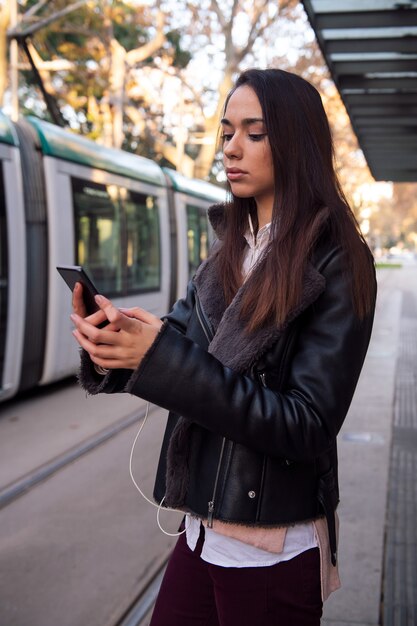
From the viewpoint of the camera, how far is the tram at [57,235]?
719 cm

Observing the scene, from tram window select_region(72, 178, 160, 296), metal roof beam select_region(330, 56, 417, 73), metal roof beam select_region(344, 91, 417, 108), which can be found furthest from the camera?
tram window select_region(72, 178, 160, 296)

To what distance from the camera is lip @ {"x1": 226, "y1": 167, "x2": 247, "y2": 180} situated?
5.21 ft

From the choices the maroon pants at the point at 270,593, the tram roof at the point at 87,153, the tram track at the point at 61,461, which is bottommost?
the tram track at the point at 61,461

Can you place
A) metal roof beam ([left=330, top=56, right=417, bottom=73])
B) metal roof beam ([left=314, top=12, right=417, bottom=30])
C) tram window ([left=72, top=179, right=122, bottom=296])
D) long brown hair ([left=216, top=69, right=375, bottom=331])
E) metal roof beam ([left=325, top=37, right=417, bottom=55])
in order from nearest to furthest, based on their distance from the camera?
long brown hair ([left=216, top=69, right=375, bottom=331]) < metal roof beam ([left=314, top=12, right=417, bottom=30]) < metal roof beam ([left=325, top=37, right=417, bottom=55]) < metal roof beam ([left=330, top=56, right=417, bottom=73]) < tram window ([left=72, top=179, right=122, bottom=296])

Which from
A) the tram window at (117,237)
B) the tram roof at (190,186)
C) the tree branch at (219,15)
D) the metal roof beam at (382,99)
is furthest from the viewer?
the tree branch at (219,15)

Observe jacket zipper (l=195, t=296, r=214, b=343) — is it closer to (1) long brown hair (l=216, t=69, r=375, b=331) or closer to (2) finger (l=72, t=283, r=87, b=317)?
(1) long brown hair (l=216, t=69, r=375, b=331)

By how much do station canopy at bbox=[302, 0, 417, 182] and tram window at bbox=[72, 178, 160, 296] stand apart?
313 centimetres

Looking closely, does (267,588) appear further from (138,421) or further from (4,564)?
(138,421)

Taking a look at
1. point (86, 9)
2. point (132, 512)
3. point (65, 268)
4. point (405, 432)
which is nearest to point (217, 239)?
point (65, 268)

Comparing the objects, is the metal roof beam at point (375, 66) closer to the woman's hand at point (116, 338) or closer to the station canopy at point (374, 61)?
the station canopy at point (374, 61)

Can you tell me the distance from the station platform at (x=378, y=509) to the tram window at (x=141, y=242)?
338 centimetres

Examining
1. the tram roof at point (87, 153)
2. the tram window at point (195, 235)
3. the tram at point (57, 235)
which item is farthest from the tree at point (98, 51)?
the tram at point (57, 235)

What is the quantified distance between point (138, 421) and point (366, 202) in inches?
1950

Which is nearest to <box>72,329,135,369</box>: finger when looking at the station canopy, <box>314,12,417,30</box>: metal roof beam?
the station canopy
